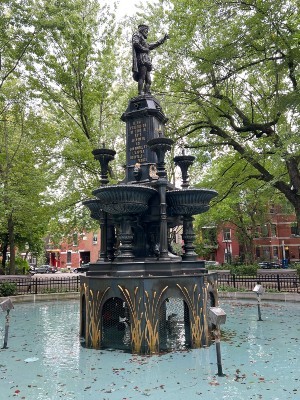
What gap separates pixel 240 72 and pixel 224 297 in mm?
12120

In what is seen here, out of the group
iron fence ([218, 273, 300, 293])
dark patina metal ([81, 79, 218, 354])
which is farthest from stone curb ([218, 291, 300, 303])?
dark patina metal ([81, 79, 218, 354])

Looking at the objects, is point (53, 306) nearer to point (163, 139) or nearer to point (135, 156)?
point (135, 156)

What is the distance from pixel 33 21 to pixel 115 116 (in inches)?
330

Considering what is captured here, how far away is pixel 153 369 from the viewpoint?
21.9 ft

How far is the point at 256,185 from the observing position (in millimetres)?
23125

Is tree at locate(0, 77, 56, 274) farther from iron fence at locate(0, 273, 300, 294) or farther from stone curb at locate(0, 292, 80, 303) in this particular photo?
stone curb at locate(0, 292, 80, 303)

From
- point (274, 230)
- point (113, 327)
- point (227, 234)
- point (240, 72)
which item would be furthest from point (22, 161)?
point (274, 230)

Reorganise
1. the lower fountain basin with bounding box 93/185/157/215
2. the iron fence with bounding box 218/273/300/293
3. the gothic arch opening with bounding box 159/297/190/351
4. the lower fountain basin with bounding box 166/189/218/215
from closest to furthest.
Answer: the lower fountain basin with bounding box 93/185/157/215, the gothic arch opening with bounding box 159/297/190/351, the lower fountain basin with bounding box 166/189/218/215, the iron fence with bounding box 218/273/300/293

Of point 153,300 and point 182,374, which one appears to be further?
point 153,300

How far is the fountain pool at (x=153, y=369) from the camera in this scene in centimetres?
543

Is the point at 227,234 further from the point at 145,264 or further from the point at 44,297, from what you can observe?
the point at 145,264

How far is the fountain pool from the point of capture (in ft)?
17.8

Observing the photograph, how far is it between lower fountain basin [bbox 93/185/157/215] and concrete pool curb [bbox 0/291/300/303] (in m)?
10.7

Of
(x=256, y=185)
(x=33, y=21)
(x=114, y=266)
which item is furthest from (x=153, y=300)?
(x=256, y=185)
